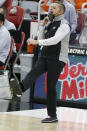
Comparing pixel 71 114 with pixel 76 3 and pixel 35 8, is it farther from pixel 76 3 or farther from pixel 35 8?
pixel 35 8

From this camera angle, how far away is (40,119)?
7809 mm

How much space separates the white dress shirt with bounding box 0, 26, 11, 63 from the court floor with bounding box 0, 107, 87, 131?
114 cm

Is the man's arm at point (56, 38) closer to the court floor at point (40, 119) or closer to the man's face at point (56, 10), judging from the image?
the man's face at point (56, 10)

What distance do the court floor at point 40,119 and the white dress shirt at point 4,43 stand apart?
3.74 ft

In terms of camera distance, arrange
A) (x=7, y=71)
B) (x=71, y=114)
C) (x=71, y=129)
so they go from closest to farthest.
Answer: (x=71, y=129)
(x=71, y=114)
(x=7, y=71)

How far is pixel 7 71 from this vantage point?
906cm

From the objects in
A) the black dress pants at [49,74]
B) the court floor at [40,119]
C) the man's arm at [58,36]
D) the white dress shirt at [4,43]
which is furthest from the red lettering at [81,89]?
the man's arm at [58,36]

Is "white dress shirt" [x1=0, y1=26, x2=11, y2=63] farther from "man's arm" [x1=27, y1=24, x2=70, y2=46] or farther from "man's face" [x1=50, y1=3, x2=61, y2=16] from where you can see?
"man's arm" [x1=27, y1=24, x2=70, y2=46]

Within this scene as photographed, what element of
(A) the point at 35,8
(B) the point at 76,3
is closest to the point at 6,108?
(B) the point at 76,3

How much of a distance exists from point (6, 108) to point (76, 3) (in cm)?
348

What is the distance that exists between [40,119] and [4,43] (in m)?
1.76

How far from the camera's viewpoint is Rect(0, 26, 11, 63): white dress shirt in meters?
8.94

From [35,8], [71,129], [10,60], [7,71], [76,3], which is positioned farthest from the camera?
[35,8]

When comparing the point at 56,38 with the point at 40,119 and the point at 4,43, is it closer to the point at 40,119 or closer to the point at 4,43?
the point at 40,119
